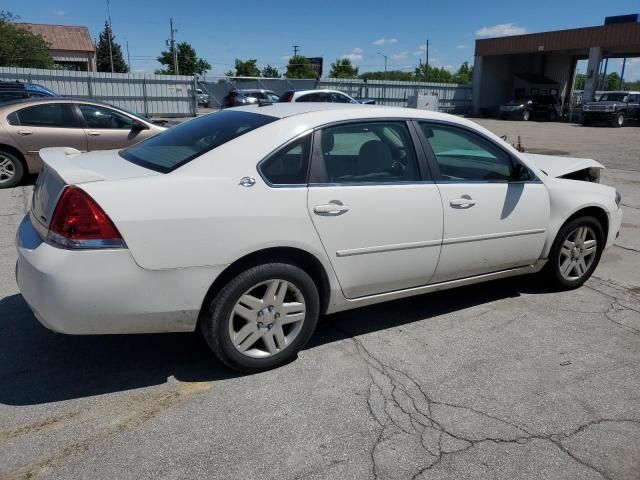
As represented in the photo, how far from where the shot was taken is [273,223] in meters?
3.04

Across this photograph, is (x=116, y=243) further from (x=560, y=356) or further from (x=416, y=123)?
(x=560, y=356)

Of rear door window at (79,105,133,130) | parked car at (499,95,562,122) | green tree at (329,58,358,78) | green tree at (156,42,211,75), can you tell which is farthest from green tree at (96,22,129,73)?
rear door window at (79,105,133,130)

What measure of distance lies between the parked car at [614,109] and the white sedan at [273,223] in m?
30.6

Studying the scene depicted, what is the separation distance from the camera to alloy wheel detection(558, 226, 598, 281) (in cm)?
459

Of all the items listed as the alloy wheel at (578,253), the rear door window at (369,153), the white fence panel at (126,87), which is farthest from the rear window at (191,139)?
the white fence panel at (126,87)

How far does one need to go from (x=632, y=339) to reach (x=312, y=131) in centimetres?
274

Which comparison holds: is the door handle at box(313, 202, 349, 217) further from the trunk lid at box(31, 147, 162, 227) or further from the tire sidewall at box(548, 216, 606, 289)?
the tire sidewall at box(548, 216, 606, 289)

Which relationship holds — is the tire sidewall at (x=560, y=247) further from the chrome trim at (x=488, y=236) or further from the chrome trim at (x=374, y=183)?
the chrome trim at (x=374, y=183)

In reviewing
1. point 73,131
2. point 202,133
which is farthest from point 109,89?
point 202,133

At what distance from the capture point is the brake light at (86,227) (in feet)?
8.80

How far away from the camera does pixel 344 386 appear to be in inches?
125

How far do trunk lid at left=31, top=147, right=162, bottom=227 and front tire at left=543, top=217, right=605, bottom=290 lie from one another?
3.32 m

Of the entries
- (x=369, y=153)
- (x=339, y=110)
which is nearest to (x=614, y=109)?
(x=369, y=153)

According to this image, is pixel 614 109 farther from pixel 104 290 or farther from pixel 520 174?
pixel 104 290
